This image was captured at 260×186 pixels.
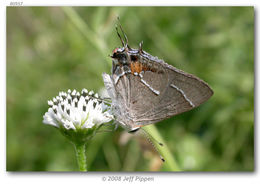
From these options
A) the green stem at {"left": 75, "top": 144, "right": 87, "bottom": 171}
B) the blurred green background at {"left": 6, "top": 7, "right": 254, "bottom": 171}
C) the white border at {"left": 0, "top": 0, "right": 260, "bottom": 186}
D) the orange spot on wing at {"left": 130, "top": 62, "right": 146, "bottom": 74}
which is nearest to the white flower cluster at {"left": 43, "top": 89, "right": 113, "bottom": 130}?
the green stem at {"left": 75, "top": 144, "right": 87, "bottom": 171}

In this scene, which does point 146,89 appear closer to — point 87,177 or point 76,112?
point 76,112

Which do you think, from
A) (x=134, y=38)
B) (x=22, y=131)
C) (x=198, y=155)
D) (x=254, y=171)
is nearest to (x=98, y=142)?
(x=22, y=131)

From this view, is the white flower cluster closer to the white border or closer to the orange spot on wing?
the orange spot on wing

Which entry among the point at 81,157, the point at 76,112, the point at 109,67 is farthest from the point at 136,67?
the point at 109,67

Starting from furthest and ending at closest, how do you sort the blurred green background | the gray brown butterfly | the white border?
the blurred green background, the white border, the gray brown butterfly

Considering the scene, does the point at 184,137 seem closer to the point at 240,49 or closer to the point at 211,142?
the point at 211,142

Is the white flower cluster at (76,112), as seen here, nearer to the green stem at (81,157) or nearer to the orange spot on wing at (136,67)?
the green stem at (81,157)
